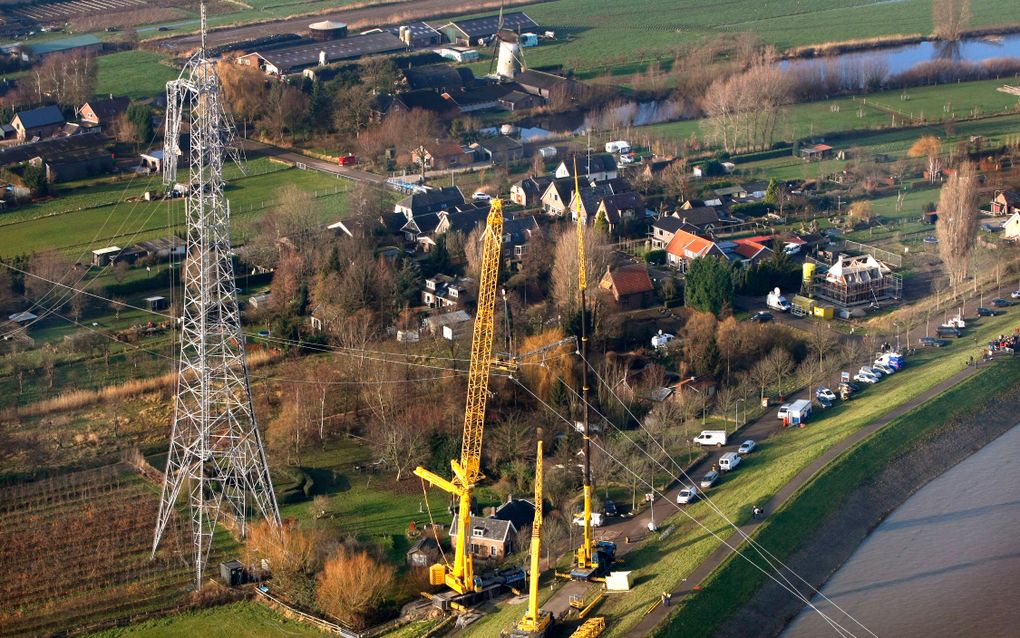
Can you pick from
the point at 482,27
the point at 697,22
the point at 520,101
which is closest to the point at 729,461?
the point at 520,101

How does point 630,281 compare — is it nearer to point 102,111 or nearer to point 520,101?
point 520,101

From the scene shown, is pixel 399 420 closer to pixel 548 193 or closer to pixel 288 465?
pixel 288 465

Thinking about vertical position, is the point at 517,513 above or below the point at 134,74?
below

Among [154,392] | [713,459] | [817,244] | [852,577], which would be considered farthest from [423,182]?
[852,577]

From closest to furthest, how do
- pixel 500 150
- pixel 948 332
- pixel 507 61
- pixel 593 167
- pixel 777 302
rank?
pixel 948 332 → pixel 777 302 → pixel 593 167 → pixel 500 150 → pixel 507 61

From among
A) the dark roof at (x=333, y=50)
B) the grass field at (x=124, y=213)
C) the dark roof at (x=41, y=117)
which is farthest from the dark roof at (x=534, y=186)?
the dark roof at (x=41, y=117)

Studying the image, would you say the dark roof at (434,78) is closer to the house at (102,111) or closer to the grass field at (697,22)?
the grass field at (697,22)

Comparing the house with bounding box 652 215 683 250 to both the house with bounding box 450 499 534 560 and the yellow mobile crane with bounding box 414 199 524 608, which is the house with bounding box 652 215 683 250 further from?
the house with bounding box 450 499 534 560
